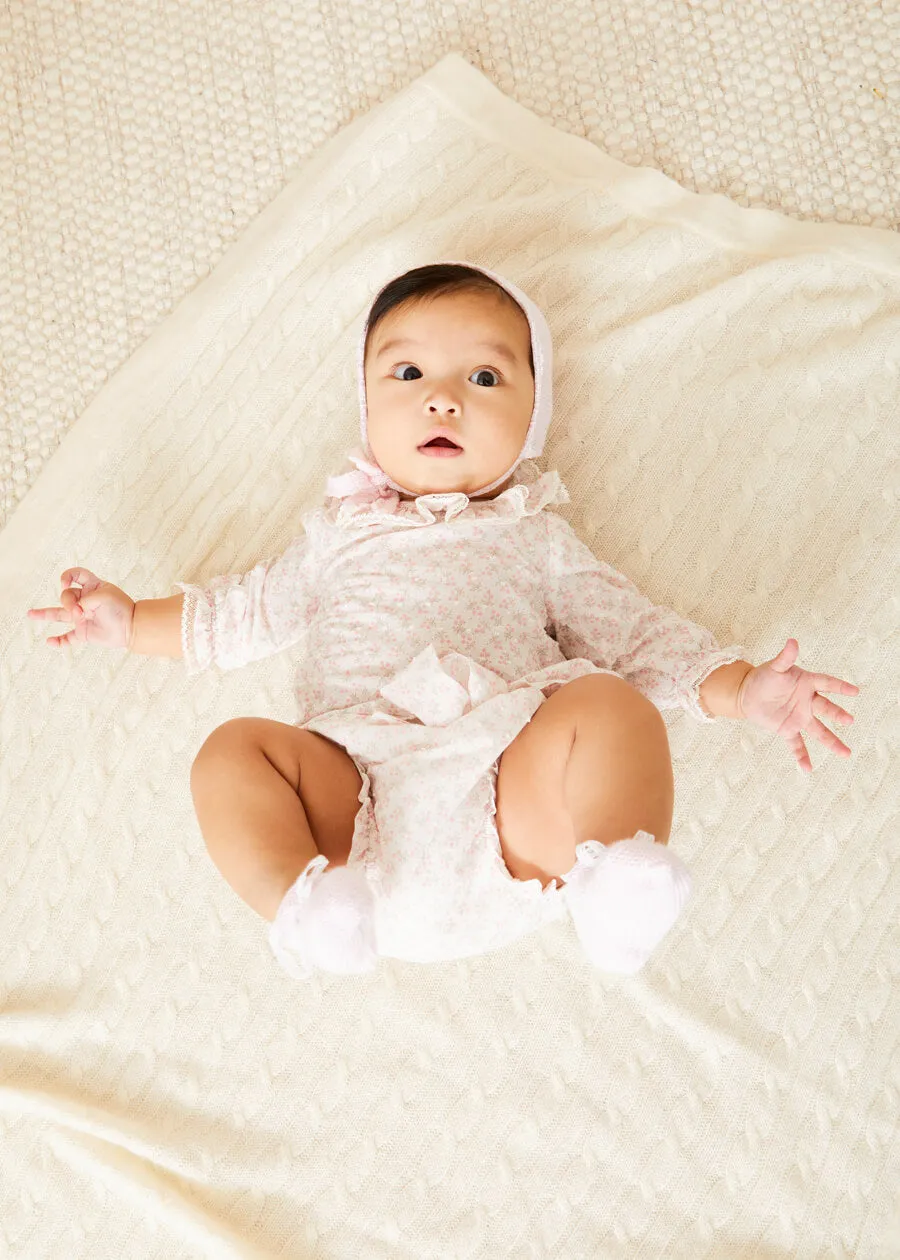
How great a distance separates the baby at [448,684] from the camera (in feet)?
3.25

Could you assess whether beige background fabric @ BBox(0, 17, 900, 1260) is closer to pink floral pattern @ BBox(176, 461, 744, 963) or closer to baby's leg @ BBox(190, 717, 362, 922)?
pink floral pattern @ BBox(176, 461, 744, 963)

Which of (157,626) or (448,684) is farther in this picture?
(157,626)

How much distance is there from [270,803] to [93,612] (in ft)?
1.11

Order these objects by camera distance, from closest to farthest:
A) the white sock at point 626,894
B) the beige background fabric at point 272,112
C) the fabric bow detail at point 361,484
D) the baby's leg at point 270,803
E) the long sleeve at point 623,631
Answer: the white sock at point 626,894 < the baby's leg at point 270,803 < the long sleeve at point 623,631 < the fabric bow detail at point 361,484 < the beige background fabric at point 272,112

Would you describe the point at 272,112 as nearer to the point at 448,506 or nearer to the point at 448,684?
the point at 448,506

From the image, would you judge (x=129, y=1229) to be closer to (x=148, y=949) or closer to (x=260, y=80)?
(x=148, y=949)

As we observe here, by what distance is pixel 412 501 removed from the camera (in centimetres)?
129

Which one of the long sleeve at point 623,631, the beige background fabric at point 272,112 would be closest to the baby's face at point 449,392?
the long sleeve at point 623,631

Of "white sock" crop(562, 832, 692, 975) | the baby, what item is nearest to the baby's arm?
the baby

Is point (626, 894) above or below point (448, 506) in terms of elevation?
below

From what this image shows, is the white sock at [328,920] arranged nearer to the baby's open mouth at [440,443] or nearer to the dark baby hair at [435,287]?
the baby's open mouth at [440,443]

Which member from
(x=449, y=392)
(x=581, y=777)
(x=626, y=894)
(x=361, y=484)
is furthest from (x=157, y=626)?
(x=626, y=894)

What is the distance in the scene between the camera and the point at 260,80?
1560mm

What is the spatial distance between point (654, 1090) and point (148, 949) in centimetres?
59
